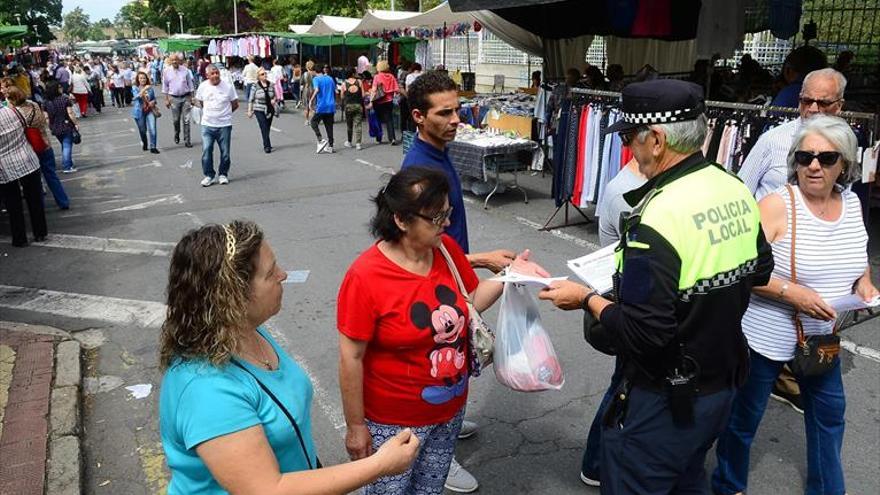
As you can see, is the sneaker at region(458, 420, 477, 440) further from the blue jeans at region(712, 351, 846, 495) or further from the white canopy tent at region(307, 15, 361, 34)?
the white canopy tent at region(307, 15, 361, 34)

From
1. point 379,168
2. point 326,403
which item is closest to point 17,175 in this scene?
point 326,403

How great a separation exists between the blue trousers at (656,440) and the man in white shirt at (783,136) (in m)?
2.45

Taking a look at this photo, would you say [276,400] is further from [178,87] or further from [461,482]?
[178,87]

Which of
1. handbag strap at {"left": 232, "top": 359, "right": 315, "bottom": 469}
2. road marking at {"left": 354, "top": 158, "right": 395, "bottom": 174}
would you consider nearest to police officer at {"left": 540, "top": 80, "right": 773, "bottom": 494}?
handbag strap at {"left": 232, "top": 359, "right": 315, "bottom": 469}

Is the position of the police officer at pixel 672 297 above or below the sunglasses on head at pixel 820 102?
below

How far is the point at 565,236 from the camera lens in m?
8.05

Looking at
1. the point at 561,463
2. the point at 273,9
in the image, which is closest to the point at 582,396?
the point at 561,463

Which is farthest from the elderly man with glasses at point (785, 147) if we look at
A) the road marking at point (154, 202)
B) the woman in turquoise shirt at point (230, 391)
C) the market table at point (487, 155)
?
the road marking at point (154, 202)

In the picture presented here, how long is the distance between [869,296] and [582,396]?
6.35ft

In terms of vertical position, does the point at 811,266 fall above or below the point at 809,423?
above

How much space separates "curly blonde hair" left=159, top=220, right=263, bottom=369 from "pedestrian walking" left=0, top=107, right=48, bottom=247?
749cm

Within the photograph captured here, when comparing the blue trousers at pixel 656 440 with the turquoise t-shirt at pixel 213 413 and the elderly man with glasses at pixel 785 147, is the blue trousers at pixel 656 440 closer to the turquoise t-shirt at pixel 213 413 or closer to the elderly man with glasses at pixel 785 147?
the turquoise t-shirt at pixel 213 413

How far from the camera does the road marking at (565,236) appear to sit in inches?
300

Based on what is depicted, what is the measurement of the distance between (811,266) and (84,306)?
19.5ft
